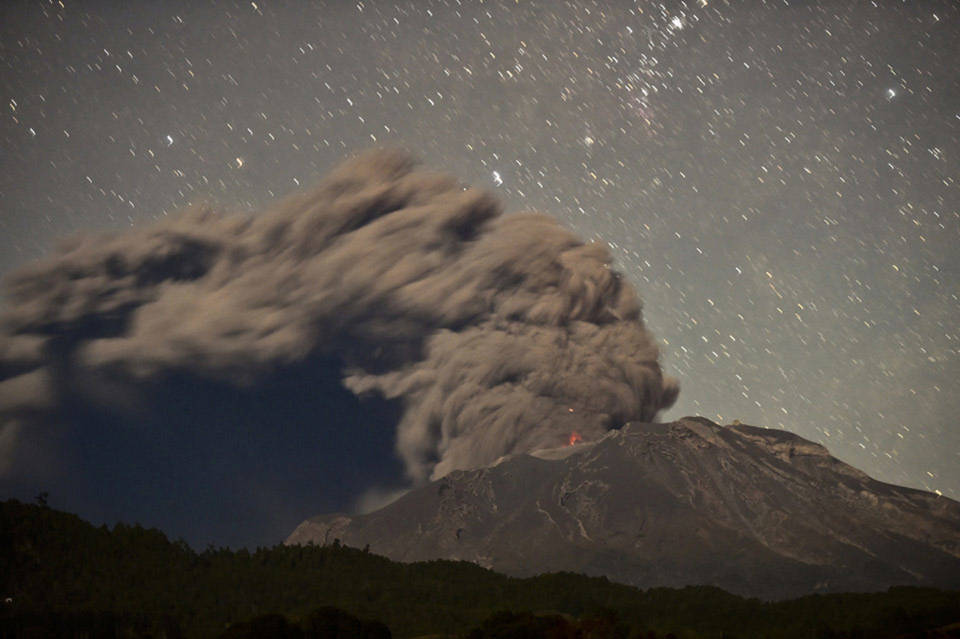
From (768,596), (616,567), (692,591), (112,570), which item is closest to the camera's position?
(112,570)

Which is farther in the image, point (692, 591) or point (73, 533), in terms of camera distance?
point (692, 591)

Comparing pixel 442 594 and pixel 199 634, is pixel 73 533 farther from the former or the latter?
pixel 442 594

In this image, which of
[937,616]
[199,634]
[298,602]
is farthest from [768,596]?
[199,634]

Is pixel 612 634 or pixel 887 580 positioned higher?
pixel 887 580

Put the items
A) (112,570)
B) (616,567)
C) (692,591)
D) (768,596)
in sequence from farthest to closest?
1. (616,567)
2. (768,596)
3. (692,591)
4. (112,570)

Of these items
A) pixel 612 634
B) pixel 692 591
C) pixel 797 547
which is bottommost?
pixel 612 634

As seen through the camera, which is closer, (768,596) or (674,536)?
(768,596)

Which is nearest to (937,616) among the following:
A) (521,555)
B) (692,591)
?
(692,591)

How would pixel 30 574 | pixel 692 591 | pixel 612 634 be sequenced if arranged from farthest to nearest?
1. pixel 692 591
2. pixel 30 574
3. pixel 612 634

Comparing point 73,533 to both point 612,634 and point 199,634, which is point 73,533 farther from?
point 612,634
